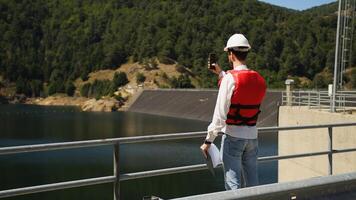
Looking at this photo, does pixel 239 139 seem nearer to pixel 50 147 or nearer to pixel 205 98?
pixel 50 147

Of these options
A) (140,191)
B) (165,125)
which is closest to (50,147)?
(140,191)

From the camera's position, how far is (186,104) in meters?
112

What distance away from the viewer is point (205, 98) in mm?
107188

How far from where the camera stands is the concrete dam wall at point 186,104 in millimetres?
85044

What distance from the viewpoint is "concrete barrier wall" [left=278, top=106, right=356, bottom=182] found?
20.0 meters

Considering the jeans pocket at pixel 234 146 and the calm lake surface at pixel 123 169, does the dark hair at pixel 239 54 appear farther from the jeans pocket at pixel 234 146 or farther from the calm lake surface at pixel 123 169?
the calm lake surface at pixel 123 169

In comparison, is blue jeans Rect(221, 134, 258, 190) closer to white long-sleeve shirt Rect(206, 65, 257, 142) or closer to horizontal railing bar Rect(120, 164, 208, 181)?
white long-sleeve shirt Rect(206, 65, 257, 142)

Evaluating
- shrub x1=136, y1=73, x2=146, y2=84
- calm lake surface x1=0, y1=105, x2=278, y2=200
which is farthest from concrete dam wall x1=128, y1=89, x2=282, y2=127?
shrub x1=136, y1=73, x2=146, y2=84

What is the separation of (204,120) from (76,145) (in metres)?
91.6

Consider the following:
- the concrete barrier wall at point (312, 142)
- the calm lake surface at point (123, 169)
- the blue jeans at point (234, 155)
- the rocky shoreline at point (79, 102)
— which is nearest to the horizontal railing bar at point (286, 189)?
the blue jeans at point (234, 155)

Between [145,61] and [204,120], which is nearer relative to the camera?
[204,120]

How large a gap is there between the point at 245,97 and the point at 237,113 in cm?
19

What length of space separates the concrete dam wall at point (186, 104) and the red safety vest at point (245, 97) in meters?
73.7

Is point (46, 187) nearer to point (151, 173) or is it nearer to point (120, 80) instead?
point (151, 173)
